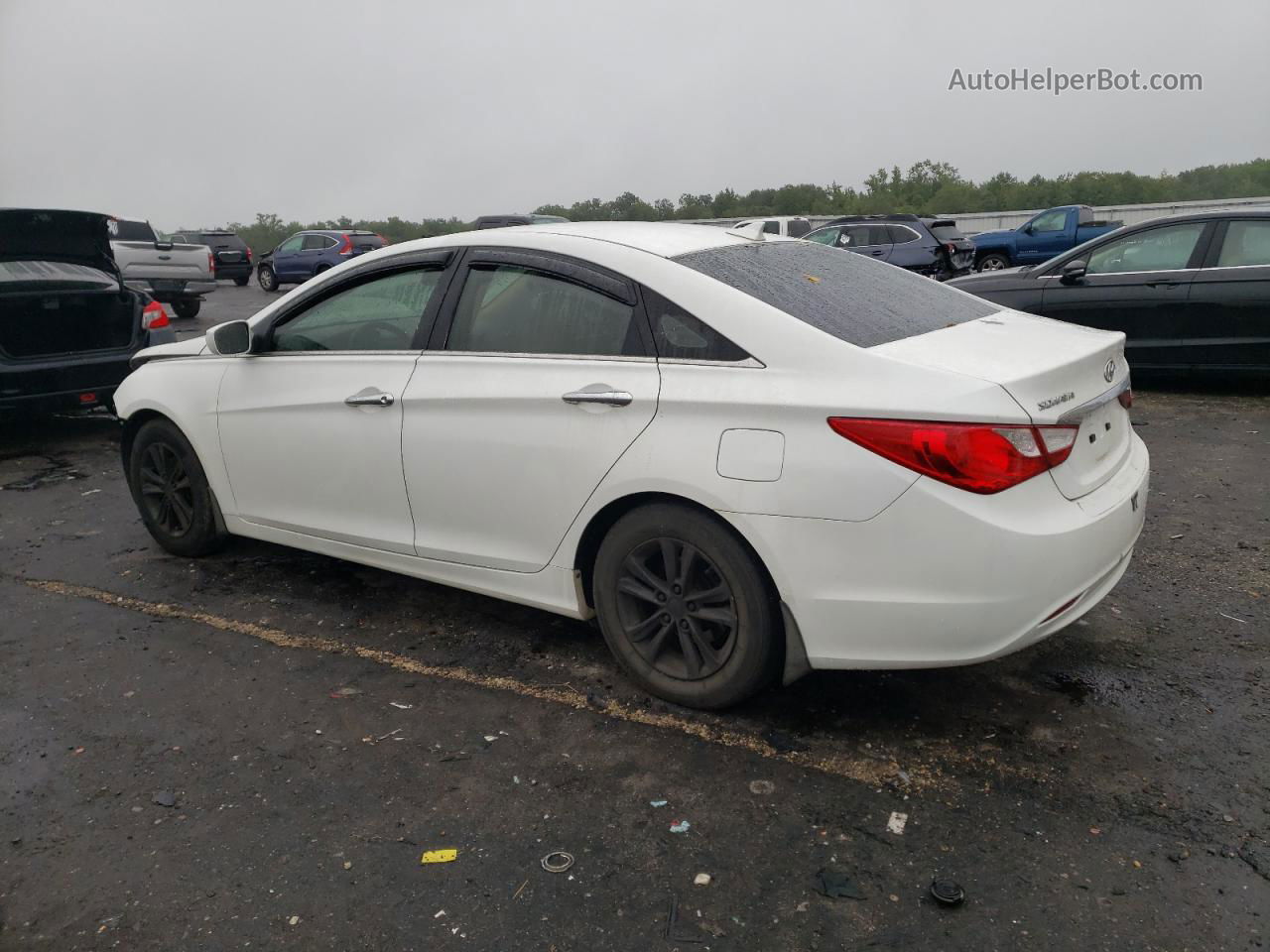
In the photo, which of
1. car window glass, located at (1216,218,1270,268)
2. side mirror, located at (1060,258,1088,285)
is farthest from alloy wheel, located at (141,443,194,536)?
car window glass, located at (1216,218,1270,268)

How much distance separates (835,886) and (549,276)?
2231mm

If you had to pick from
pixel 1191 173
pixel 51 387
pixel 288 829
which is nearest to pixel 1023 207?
pixel 1191 173

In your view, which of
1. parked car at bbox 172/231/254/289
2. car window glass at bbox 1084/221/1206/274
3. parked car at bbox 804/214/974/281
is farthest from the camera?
parked car at bbox 172/231/254/289

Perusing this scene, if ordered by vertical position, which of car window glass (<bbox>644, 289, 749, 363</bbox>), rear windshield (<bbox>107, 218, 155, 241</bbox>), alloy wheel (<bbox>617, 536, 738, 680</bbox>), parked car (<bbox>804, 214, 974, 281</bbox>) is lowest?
alloy wheel (<bbox>617, 536, 738, 680</bbox>)

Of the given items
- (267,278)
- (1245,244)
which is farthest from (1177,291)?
(267,278)

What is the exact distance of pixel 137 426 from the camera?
5.13 metres

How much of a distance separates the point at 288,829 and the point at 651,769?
1057 mm

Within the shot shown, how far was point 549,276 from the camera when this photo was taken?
3.63 m

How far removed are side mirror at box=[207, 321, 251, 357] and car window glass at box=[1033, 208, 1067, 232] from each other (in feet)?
72.6

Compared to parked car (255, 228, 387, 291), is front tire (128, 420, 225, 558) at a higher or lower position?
lower

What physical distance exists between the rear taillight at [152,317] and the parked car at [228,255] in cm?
2289

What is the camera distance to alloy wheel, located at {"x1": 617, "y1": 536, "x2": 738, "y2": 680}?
3201mm

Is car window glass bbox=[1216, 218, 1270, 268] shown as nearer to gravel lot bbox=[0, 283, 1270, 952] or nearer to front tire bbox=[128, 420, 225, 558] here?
gravel lot bbox=[0, 283, 1270, 952]

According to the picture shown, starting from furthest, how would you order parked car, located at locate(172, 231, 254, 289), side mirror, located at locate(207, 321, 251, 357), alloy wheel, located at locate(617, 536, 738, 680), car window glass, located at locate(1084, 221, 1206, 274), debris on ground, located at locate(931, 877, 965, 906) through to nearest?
parked car, located at locate(172, 231, 254, 289), car window glass, located at locate(1084, 221, 1206, 274), side mirror, located at locate(207, 321, 251, 357), alloy wheel, located at locate(617, 536, 738, 680), debris on ground, located at locate(931, 877, 965, 906)
